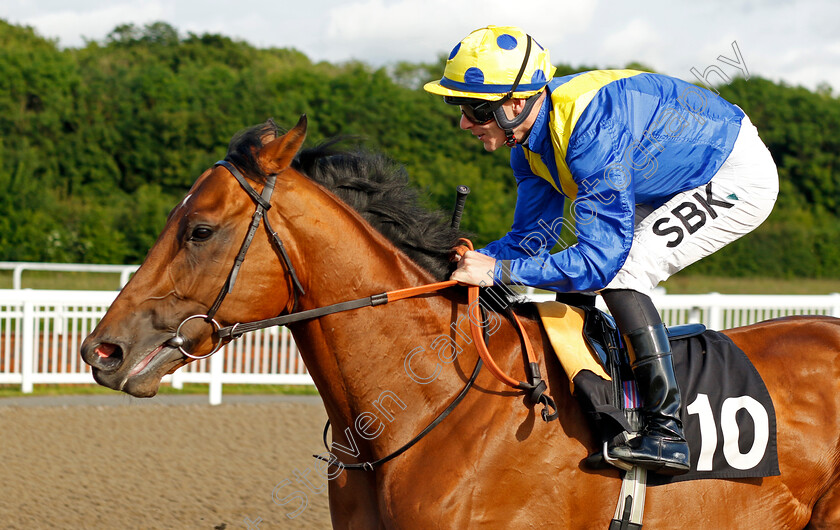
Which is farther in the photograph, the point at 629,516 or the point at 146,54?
the point at 146,54

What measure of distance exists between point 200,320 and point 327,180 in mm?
641

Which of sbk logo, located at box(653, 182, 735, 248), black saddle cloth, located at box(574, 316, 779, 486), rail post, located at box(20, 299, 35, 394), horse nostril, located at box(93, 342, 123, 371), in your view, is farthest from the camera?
rail post, located at box(20, 299, 35, 394)

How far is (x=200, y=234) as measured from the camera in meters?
2.25

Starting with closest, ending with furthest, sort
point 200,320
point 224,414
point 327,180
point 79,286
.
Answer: point 200,320
point 327,180
point 224,414
point 79,286

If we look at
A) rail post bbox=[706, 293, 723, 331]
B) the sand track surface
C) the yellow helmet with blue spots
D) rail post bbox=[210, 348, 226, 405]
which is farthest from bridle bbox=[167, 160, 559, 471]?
rail post bbox=[706, 293, 723, 331]

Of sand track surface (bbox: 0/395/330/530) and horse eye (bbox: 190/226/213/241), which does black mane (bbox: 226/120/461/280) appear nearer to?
horse eye (bbox: 190/226/213/241)

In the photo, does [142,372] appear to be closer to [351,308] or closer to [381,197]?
[351,308]

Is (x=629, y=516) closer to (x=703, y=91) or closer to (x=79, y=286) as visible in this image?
(x=703, y=91)

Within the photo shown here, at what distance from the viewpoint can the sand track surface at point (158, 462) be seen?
15.6 feet

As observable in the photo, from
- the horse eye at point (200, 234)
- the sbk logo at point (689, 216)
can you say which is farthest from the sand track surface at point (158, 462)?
the sbk logo at point (689, 216)

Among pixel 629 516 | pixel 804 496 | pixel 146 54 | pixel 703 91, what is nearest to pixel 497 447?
pixel 629 516

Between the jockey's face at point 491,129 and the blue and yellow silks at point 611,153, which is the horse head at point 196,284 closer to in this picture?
the jockey's face at point 491,129

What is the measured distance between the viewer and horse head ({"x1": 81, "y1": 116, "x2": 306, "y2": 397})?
2.20 metres

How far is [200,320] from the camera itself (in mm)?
2244
